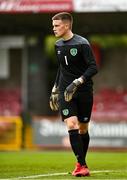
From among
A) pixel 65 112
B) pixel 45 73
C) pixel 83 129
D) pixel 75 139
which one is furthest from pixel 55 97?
pixel 45 73

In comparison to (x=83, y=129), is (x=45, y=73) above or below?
below

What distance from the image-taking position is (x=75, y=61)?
10.8 metres

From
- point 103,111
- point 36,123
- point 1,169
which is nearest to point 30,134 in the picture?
point 36,123

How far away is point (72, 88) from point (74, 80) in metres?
0.23

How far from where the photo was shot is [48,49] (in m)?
34.4

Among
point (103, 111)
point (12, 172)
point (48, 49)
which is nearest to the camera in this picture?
point (12, 172)

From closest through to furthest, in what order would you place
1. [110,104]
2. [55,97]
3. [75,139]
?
1. [75,139]
2. [55,97]
3. [110,104]

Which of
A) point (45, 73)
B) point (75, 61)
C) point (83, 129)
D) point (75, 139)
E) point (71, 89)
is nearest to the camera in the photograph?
point (71, 89)

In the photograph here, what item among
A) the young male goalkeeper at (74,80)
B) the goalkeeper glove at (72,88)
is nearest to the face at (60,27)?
the young male goalkeeper at (74,80)

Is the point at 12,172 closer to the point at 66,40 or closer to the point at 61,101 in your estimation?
the point at 61,101

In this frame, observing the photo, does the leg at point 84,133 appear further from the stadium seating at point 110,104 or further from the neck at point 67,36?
the stadium seating at point 110,104

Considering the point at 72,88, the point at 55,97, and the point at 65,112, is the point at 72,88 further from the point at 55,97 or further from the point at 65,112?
the point at 55,97

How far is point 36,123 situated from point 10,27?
160 inches

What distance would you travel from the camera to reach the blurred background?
2089cm
